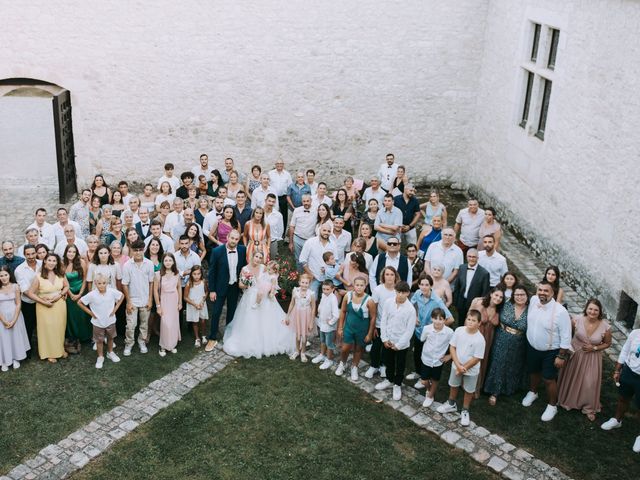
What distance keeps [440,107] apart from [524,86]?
2.49m

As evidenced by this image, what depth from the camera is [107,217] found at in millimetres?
11375

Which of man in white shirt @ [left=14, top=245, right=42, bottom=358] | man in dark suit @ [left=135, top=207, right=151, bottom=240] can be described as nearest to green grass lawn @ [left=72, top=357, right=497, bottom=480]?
man in white shirt @ [left=14, top=245, right=42, bottom=358]

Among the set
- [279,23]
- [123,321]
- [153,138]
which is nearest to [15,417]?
[123,321]

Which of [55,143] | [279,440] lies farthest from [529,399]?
[55,143]

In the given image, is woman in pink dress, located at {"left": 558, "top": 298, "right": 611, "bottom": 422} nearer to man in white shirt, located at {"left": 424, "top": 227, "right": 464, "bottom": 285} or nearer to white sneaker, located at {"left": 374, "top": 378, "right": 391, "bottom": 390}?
man in white shirt, located at {"left": 424, "top": 227, "right": 464, "bottom": 285}

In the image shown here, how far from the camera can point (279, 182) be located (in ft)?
45.9

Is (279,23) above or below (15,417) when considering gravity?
above

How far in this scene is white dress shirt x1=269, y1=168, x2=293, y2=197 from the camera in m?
14.0

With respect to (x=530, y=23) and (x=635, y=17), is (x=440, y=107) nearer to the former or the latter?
(x=530, y=23)

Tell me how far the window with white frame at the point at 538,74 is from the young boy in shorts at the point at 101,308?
8.52 m

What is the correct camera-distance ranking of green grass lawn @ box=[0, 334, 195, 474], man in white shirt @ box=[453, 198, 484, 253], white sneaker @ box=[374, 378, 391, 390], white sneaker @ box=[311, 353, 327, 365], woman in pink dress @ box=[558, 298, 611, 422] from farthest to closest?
1. man in white shirt @ box=[453, 198, 484, 253]
2. white sneaker @ box=[311, 353, 327, 365]
3. white sneaker @ box=[374, 378, 391, 390]
4. woman in pink dress @ box=[558, 298, 611, 422]
5. green grass lawn @ box=[0, 334, 195, 474]

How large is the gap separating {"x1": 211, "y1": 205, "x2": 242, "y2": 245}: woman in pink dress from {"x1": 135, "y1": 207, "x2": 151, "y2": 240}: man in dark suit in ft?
3.35

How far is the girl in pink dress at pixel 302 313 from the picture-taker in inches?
406

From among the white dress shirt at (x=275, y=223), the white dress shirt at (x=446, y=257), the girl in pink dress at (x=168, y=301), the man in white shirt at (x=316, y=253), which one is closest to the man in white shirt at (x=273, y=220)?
the white dress shirt at (x=275, y=223)
